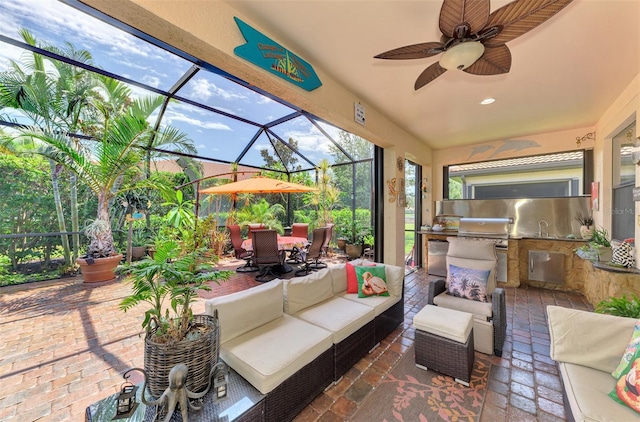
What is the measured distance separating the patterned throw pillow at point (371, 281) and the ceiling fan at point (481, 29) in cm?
210

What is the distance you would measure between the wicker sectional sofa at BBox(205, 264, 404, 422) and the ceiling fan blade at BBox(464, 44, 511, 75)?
2.33 m

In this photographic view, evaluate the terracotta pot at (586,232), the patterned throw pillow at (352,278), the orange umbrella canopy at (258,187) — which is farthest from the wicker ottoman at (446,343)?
the terracotta pot at (586,232)

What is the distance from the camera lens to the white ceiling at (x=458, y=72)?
1.77 m

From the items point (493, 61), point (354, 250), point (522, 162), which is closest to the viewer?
point (493, 61)

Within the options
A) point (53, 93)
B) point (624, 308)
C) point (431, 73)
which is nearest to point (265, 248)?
point (431, 73)

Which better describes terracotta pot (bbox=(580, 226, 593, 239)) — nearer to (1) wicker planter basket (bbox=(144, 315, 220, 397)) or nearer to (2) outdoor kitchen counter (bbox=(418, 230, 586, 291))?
(2) outdoor kitchen counter (bbox=(418, 230, 586, 291))

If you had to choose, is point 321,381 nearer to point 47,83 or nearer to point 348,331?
A: point 348,331

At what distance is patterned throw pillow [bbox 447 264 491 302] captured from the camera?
2666 millimetres

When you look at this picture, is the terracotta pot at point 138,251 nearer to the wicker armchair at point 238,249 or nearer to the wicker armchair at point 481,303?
the wicker armchair at point 238,249

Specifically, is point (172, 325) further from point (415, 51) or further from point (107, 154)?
point (107, 154)

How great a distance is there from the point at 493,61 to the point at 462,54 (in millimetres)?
430

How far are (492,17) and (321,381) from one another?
8.81ft

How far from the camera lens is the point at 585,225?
4.14 meters

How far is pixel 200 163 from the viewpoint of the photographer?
21.7 feet
